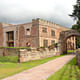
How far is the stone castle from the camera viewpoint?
90.8ft

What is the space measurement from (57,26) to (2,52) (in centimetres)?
1764

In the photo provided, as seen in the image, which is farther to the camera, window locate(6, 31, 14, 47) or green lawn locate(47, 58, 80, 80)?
window locate(6, 31, 14, 47)

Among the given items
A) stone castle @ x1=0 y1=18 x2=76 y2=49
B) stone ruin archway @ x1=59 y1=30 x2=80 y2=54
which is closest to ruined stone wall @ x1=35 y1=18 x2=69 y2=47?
stone castle @ x1=0 y1=18 x2=76 y2=49

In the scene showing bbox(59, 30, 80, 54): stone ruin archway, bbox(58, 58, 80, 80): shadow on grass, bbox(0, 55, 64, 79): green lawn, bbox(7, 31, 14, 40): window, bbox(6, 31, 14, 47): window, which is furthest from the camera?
bbox(7, 31, 14, 40): window

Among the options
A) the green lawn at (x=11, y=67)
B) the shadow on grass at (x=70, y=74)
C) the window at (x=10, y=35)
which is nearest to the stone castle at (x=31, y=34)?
the window at (x=10, y=35)

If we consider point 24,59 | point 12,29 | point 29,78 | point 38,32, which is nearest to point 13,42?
point 12,29

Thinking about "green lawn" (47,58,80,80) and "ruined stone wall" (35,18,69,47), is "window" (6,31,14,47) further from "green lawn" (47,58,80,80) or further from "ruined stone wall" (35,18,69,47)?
"green lawn" (47,58,80,80)

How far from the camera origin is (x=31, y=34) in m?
28.7

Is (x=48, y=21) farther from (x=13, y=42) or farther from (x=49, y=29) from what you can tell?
(x=13, y=42)

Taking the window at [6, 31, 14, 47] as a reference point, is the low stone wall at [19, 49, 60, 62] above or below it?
below

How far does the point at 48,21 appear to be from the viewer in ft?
98.5

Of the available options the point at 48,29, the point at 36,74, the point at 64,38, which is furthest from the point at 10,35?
the point at 36,74

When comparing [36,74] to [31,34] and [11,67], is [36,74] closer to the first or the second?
[11,67]

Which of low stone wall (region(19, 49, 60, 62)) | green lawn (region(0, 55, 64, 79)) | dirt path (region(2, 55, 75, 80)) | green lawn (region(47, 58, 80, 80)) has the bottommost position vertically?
green lawn (region(0, 55, 64, 79))
